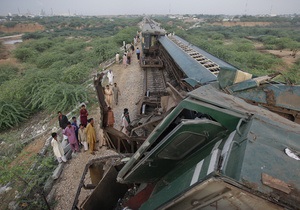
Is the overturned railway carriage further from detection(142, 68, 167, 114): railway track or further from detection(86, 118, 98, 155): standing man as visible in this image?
detection(142, 68, 167, 114): railway track

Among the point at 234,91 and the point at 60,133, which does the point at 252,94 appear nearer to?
the point at 234,91

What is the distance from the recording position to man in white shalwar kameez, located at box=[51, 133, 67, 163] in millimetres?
5470

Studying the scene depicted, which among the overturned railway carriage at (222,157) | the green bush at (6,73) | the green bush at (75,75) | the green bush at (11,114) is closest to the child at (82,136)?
the overturned railway carriage at (222,157)

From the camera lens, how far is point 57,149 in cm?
555

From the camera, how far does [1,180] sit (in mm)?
4609

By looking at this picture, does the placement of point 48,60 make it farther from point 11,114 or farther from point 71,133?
point 71,133

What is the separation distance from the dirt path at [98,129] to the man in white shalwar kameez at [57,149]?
0.24 metres

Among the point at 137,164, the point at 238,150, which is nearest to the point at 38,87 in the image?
the point at 137,164

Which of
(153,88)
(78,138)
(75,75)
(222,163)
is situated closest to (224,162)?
(222,163)

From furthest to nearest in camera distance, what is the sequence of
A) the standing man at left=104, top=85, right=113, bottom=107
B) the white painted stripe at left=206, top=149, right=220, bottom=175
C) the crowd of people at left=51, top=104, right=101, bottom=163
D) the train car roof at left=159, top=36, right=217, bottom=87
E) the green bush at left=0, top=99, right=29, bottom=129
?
the green bush at left=0, top=99, right=29, bottom=129 < the standing man at left=104, top=85, right=113, bottom=107 < the crowd of people at left=51, top=104, right=101, bottom=163 < the train car roof at left=159, top=36, right=217, bottom=87 < the white painted stripe at left=206, top=149, right=220, bottom=175

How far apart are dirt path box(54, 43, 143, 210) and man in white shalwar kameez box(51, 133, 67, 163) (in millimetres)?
241

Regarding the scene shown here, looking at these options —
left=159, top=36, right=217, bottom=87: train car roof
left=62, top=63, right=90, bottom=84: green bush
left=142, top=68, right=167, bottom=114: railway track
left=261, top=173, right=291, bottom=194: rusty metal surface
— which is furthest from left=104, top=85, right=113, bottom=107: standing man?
left=261, top=173, right=291, bottom=194: rusty metal surface

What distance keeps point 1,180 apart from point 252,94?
18.7 feet

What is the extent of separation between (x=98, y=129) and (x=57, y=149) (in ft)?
6.52
